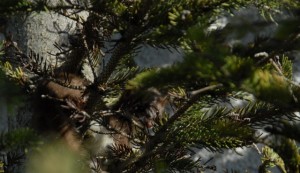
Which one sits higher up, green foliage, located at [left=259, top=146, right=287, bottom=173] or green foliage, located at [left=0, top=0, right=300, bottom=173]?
green foliage, located at [left=0, top=0, right=300, bottom=173]

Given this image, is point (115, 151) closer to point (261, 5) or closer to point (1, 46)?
point (1, 46)

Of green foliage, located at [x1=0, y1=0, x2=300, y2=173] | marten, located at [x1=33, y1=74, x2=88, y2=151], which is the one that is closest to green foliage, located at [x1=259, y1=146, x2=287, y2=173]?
green foliage, located at [x1=0, y1=0, x2=300, y2=173]

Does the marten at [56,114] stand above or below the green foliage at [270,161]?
above

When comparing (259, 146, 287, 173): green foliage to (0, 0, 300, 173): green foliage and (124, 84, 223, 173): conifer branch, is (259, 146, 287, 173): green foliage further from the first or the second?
(124, 84, 223, 173): conifer branch

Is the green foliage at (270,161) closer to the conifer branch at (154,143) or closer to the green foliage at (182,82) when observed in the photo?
the green foliage at (182,82)

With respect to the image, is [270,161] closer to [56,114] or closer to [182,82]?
[182,82]

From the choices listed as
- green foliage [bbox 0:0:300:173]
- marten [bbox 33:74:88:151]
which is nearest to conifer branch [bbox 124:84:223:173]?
green foliage [bbox 0:0:300:173]

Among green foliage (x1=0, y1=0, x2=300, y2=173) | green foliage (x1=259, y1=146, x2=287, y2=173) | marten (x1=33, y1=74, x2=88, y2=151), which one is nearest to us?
green foliage (x1=0, y1=0, x2=300, y2=173)

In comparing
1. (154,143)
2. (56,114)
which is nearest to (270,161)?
(154,143)

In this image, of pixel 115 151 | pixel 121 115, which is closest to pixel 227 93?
pixel 121 115

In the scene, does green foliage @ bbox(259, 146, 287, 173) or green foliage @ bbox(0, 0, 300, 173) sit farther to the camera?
green foliage @ bbox(259, 146, 287, 173)

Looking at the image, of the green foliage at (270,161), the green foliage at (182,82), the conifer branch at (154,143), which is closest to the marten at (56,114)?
the green foliage at (182,82)

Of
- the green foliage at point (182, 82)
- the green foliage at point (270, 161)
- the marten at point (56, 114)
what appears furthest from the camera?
the marten at point (56, 114)

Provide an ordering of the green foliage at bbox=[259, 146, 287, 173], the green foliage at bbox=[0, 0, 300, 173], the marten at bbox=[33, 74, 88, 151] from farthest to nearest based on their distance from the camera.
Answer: the marten at bbox=[33, 74, 88, 151], the green foliage at bbox=[259, 146, 287, 173], the green foliage at bbox=[0, 0, 300, 173]
